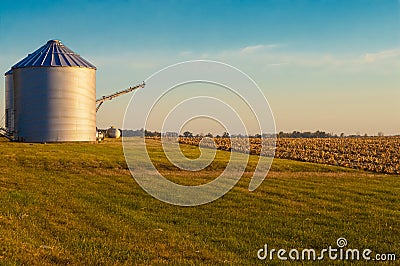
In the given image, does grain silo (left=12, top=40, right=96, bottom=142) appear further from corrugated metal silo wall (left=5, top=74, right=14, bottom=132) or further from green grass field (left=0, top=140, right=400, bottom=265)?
green grass field (left=0, top=140, right=400, bottom=265)

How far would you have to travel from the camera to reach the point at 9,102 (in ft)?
198

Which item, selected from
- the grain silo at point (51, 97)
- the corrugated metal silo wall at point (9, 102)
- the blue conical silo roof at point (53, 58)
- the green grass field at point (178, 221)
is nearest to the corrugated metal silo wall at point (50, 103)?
the grain silo at point (51, 97)

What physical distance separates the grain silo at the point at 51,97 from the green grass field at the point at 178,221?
83.5 ft

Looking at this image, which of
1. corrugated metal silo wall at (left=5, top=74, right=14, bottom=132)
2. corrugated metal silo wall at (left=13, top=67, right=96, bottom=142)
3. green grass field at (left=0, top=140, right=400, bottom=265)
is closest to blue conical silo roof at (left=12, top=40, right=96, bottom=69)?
corrugated metal silo wall at (left=13, top=67, right=96, bottom=142)

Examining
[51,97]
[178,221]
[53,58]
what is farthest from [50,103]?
[178,221]

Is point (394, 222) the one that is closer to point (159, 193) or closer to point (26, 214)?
point (159, 193)

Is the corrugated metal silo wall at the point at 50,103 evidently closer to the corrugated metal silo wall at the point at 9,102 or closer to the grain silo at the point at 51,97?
the grain silo at the point at 51,97

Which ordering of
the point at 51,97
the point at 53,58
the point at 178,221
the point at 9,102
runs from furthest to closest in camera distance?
the point at 9,102 < the point at 53,58 < the point at 51,97 < the point at 178,221

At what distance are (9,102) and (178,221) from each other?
4868cm

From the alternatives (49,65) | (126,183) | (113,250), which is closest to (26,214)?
(113,250)

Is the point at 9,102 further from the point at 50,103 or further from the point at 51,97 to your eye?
the point at 51,97

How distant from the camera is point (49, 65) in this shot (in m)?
54.2

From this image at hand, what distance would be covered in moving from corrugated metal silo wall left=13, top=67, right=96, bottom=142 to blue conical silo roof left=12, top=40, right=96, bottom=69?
0.49m

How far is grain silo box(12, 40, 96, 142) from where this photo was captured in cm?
5422
